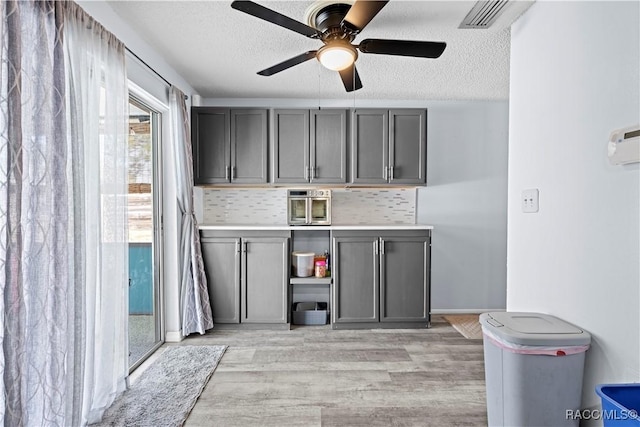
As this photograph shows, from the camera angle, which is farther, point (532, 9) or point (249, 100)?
point (249, 100)

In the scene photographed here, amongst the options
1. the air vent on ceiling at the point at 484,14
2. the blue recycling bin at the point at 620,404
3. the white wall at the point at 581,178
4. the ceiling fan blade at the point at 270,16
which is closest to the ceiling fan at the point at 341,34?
the ceiling fan blade at the point at 270,16

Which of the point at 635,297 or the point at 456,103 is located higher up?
the point at 456,103

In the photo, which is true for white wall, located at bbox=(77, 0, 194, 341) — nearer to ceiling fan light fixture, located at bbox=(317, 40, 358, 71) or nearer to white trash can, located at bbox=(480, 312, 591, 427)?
Answer: ceiling fan light fixture, located at bbox=(317, 40, 358, 71)

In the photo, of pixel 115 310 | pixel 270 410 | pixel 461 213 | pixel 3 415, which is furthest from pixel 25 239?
pixel 461 213

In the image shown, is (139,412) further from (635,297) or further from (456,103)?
(456,103)

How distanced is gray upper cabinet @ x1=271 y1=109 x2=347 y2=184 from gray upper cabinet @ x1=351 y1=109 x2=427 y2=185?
148 millimetres

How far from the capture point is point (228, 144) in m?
3.56

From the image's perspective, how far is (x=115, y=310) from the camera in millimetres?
2018

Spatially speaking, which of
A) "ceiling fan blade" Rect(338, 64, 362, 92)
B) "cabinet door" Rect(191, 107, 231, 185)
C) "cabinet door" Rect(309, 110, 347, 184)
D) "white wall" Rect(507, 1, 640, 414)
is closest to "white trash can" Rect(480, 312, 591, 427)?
"white wall" Rect(507, 1, 640, 414)

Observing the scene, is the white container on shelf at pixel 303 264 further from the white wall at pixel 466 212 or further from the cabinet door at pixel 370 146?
the white wall at pixel 466 212

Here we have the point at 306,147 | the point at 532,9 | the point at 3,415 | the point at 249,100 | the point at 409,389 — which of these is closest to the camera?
the point at 3,415

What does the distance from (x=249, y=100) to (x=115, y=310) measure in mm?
2729

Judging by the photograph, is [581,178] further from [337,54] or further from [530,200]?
[337,54]

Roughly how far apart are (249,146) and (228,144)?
0.22 metres
